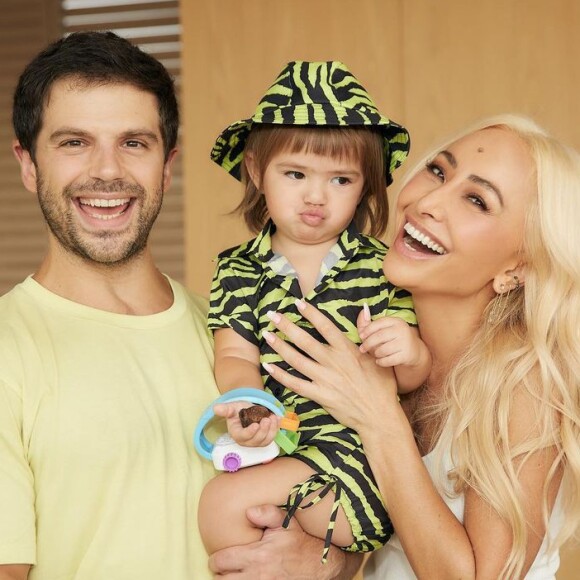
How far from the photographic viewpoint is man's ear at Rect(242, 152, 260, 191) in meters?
2.26

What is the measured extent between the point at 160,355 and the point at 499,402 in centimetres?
69

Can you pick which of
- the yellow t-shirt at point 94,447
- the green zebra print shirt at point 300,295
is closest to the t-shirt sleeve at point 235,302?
the green zebra print shirt at point 300,295

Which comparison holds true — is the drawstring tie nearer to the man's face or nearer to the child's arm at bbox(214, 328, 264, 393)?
the child's arm at bbox(214, 328, 264, 393)

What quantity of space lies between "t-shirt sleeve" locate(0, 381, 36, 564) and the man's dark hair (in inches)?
23.1

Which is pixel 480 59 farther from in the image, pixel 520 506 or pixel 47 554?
pixel 47 554

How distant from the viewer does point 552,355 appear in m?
2.09

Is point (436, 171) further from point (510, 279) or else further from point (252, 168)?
point (252, 168)

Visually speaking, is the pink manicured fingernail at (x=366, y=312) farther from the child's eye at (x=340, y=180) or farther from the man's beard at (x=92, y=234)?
the man's beard at (x=92, y=234)

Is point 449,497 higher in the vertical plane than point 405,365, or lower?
lower

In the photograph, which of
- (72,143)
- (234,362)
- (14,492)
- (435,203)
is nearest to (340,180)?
(435,203)

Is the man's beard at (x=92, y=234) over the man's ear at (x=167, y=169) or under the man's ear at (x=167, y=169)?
under

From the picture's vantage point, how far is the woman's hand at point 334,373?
2.05 meters

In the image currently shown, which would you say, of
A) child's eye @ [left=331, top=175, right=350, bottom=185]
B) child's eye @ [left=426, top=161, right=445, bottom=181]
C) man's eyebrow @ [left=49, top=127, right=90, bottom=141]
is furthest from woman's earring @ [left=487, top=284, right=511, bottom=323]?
man's eyebrow @ [left=49, top=127, right=90, bottom=141]

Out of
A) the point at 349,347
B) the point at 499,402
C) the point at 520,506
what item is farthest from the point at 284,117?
the point at 520,506
